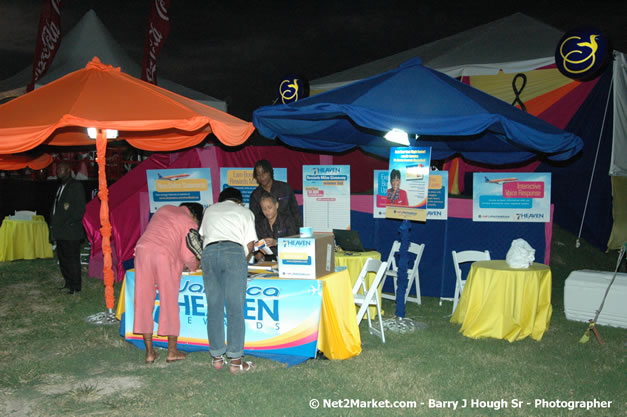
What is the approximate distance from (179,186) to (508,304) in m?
4.74

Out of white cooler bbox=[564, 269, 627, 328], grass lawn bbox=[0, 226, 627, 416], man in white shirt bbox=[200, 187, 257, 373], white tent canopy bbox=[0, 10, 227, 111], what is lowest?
grass lawn bbox=[0, 226, 627, 416]

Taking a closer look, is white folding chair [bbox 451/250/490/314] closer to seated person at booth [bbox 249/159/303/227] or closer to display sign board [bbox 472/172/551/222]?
display sign board [bbox 472/172/551/222]

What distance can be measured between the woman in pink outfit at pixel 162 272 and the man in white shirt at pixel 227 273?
33 centimetres

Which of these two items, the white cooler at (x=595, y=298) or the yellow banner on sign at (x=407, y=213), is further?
the white cooler at (x=595, y=298)

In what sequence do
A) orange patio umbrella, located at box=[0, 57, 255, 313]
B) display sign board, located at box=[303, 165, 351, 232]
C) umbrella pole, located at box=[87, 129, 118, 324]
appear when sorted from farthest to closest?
display sign board, located at box=[303, 165, 351, 232], umbrella pole, located at box=[87, 129, 118, 324], orange patio umbrella, located at box=[0, 57, 255, 313]

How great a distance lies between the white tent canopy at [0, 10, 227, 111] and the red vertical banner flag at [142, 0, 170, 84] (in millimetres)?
428

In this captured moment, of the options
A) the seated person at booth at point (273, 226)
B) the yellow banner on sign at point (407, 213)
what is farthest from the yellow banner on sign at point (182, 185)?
the yellow banner on sign at point (407, 213)

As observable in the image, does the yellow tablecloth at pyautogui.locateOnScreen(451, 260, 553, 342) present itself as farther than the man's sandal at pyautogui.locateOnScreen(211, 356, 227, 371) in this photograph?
Yes

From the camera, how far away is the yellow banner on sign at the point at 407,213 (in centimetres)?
527

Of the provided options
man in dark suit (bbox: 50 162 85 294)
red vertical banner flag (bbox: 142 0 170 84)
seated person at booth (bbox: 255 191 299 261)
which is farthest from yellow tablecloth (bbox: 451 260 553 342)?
red vertical banner flag (bbox: 142 0 170 84)

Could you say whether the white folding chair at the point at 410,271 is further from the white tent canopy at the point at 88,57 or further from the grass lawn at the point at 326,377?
the white tent canopy at the point at 88,57

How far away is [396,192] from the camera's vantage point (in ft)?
17.7

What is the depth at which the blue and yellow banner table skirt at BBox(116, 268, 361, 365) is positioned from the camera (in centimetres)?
432

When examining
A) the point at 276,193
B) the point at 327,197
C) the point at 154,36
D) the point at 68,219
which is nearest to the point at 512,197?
the point at 327,197
